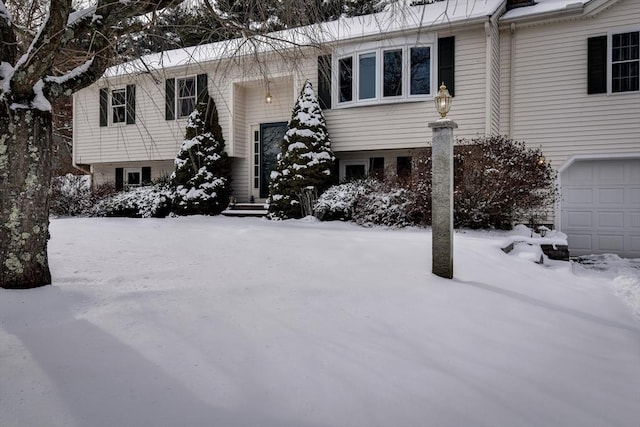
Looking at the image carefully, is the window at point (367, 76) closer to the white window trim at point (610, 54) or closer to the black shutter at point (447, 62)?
the black shutter at point (447, 62)

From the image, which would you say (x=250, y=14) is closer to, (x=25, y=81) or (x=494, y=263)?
(x=25, y=81)

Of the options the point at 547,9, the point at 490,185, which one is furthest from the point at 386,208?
the point at 547,9

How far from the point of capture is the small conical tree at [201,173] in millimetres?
11078

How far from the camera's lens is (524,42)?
9.91m

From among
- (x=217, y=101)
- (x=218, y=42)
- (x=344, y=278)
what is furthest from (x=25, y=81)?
(x=217, y=101)

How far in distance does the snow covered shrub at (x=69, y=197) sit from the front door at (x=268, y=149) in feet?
16.5

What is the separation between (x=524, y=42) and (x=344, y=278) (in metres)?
8.91

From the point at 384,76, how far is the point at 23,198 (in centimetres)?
879

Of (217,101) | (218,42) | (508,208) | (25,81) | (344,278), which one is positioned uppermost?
(217,101)

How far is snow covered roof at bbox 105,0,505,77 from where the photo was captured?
3544mm

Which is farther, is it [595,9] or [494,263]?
[595,9]

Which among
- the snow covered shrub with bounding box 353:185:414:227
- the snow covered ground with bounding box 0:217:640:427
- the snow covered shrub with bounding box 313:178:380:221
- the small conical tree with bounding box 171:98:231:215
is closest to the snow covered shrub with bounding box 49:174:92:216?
the small conical tree with bounding box 171:98:231:215

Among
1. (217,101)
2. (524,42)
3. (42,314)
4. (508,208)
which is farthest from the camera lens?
(217,101)

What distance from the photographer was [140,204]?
37.4 feet
